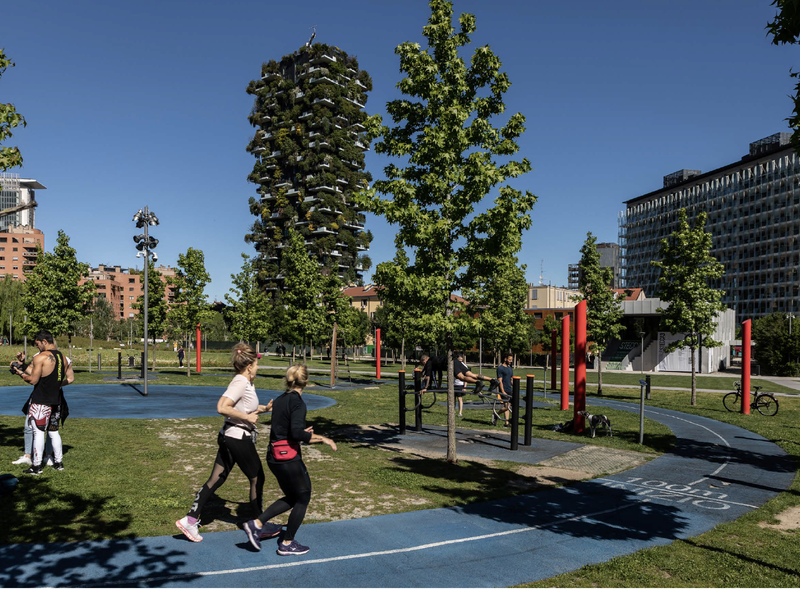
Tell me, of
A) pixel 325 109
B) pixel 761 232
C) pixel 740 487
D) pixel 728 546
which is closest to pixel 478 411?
pixel 740 487

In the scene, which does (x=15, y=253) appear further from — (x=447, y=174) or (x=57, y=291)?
(x=447, y=174)

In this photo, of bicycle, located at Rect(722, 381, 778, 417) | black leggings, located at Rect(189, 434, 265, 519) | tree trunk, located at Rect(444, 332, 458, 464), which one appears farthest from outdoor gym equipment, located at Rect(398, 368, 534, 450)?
bicycle, located at Rect(722, 381, 778, 417)

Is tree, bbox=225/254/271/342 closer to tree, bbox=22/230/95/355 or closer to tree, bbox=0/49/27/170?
tree, bbox=22/230/95/355

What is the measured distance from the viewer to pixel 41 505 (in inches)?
294

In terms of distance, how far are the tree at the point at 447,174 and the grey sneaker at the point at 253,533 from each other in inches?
210

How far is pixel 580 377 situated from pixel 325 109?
102 m

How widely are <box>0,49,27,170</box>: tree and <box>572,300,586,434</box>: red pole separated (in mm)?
13683

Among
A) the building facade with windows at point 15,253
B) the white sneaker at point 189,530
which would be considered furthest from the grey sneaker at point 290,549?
the building facade with windows at point 15,253

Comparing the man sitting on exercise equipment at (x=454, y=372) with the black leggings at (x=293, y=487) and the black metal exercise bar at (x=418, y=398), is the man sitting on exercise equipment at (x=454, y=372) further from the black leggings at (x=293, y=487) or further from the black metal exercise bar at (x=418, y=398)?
the black leggings at (x=293, y=487)

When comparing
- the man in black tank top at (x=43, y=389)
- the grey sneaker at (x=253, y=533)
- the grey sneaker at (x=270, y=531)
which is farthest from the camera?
the man in black tank top at (x=43, y=389)

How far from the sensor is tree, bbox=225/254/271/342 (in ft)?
130

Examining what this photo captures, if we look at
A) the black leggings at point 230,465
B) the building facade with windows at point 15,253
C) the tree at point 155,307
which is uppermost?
the building facade with windows at point 15,253

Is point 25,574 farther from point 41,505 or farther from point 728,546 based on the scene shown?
point 728,546

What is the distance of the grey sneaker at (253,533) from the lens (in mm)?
6200
